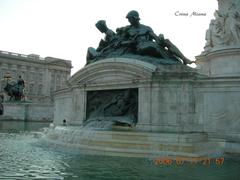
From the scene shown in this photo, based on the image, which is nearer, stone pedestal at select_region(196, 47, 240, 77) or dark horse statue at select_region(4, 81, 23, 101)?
stone pedestal at select_region(196, 47, 240, 77)

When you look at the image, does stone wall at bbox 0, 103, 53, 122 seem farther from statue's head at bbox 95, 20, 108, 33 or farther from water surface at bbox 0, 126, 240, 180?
water surface at bbox 0, 126, 240, 180

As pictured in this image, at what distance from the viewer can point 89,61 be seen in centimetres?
1617

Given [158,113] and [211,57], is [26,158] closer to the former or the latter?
[158,113]

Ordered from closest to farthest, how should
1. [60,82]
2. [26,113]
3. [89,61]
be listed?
[89,61] → [26,113] → [60,82]

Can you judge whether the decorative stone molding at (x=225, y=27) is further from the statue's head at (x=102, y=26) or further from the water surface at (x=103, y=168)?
the water surface at (x=103, y=168)

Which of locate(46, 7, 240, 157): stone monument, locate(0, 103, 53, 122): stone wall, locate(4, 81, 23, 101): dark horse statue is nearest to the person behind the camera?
locate(46, 7, 240, 157): stone monument

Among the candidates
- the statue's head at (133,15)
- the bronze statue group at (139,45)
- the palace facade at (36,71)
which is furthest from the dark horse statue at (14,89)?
the palace facade at (36,71)

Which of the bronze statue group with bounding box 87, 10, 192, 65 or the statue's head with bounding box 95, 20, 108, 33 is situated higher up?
the statue's head with bounding box 95, 20, 108, 33

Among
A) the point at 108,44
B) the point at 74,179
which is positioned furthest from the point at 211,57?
the point at 74,179

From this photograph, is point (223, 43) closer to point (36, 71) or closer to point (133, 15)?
point (133, 15)

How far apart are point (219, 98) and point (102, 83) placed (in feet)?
15.4
